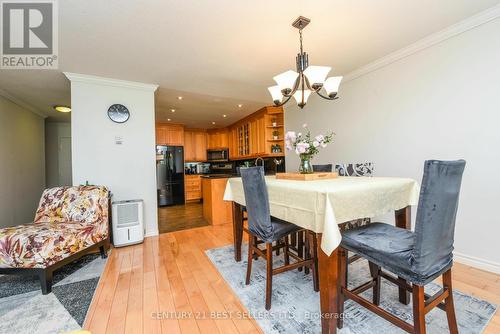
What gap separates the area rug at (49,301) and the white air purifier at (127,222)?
1.87 feet

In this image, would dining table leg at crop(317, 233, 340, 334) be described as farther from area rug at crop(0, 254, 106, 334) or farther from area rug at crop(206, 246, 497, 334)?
area rug at crop(0, 254, 106, 334)

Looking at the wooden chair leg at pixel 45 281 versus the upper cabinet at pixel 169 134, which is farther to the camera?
the upper cabinet at pixel 169 134

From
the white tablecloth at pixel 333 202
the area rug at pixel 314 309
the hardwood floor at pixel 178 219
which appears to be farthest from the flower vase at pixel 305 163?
the hardwood floor at pixel 178 219

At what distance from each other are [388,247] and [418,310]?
29 centimetres

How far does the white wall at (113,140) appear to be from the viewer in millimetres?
2957

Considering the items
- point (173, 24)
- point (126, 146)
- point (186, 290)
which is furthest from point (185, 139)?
point (186, 290)

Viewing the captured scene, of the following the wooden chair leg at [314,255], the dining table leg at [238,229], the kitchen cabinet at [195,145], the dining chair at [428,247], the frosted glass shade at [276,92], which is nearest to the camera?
the dining chair at [428,247]

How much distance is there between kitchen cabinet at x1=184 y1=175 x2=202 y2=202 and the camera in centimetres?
655

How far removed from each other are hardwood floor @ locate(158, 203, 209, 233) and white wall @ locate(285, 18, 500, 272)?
3.12m

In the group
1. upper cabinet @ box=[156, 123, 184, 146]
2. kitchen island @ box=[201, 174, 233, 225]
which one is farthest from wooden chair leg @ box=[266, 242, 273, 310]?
upper cabinet @ box=[156, 123, 184, 146]

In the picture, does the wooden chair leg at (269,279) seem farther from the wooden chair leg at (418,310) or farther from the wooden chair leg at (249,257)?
the wooden chair leg at (418,310)

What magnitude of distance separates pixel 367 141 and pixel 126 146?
138 inches

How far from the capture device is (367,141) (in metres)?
2.96

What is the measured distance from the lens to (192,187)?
6.67 m
